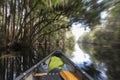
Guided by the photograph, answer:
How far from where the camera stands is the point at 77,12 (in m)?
20.3

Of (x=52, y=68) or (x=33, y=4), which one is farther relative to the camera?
(x=33, y=4)

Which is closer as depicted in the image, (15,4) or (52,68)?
(52,68)

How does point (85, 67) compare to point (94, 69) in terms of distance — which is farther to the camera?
point (85, 67)

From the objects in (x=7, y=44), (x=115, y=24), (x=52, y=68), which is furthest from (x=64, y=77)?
(x=115, y=24)

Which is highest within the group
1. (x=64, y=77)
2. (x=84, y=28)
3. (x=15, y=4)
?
(x=15, y=4)

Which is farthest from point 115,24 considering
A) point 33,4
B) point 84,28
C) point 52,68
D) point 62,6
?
point 52,68

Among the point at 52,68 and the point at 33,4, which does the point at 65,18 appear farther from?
the point at 52,68

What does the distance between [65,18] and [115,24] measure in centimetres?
982

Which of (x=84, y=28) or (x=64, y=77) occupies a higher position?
(x=84, y=28)

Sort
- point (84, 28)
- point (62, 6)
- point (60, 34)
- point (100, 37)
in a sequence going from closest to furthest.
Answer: point (62, 6)
point (84, 28)
point (60, 34)
point (100, 37)

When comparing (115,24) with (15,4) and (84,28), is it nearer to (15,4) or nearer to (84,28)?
(84,28)

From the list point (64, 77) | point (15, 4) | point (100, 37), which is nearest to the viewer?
point (64, 77)

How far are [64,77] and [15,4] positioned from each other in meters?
13.5

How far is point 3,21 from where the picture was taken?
1981 cm
